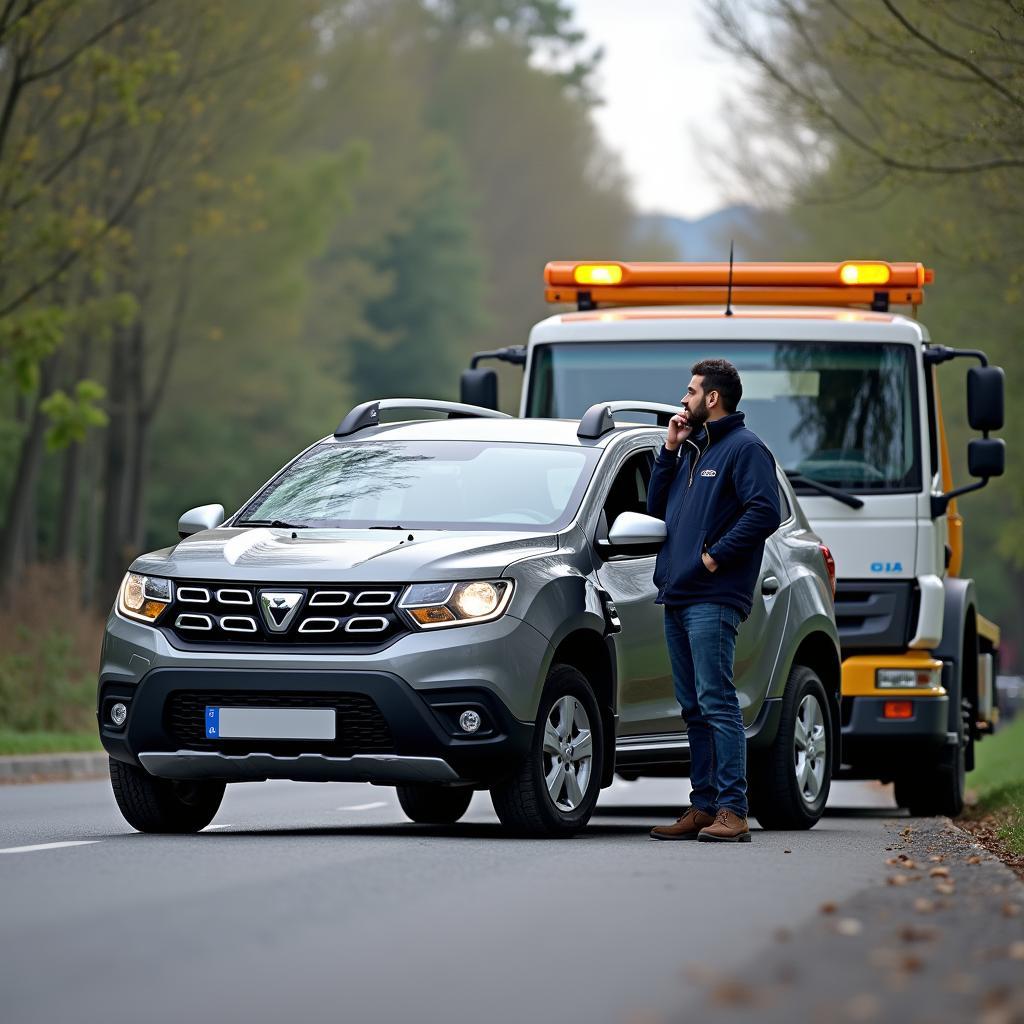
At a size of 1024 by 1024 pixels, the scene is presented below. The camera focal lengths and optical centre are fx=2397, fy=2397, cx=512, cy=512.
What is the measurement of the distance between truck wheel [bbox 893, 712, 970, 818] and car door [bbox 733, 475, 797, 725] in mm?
3153

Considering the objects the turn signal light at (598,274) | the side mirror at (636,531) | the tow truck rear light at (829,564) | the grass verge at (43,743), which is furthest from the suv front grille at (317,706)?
the grass verge at (43,743)

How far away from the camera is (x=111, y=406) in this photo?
119 feet

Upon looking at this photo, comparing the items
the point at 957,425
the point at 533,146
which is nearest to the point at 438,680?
the point at 957,425

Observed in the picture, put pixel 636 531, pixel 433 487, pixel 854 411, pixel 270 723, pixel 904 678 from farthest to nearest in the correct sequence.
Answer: pixel 854 411 < pixel 904 678 < pixel 433 487 < pixel 636 531 < pixel 270 723

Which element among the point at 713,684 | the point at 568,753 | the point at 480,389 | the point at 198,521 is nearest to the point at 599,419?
the point at 713,684

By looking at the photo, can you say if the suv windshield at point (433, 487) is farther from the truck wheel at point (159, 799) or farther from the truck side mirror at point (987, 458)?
the truck side mirror at point (987, 458)

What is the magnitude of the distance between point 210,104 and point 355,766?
Answer: 812 inches

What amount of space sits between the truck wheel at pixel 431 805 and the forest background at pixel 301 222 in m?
4.94

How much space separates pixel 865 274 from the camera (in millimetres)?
14984

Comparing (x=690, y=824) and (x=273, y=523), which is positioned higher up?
(x=273, y=523)

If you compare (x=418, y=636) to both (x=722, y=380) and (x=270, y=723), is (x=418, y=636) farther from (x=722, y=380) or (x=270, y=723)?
(x=722, y=380)

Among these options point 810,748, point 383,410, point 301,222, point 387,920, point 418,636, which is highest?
point 301,222

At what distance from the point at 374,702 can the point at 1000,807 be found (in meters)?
6.44

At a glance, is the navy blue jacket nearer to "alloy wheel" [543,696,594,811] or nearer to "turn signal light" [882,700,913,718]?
"alloy wheel" [543,696,594,811]
